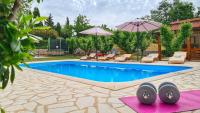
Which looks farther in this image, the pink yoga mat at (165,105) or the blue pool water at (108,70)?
the blue pool water at (108,70)

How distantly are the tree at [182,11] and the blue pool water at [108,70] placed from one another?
27835 millimetres

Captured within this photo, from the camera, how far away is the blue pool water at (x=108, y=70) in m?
12.0

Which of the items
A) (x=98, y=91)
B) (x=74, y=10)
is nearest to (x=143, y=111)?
(x=98, y=91)

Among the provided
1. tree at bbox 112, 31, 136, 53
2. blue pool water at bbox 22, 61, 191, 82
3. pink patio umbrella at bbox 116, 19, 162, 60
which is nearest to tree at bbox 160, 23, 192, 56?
pink patio umbrella at bbox 116, 19, 162, 60

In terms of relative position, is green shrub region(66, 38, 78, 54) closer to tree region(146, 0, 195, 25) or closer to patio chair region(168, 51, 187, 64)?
patio chair region(168, 51, 187, 64)

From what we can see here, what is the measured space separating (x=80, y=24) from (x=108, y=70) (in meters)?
25.5

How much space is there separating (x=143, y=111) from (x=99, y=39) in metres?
18.7

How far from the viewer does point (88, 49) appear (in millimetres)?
24891

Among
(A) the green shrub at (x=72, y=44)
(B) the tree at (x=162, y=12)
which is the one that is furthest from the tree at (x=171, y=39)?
(B) the tree at (x=162, y=12)

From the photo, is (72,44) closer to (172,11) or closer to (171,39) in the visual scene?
(171,39)

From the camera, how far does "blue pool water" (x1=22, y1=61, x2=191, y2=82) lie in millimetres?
12047

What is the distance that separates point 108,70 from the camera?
49.3 feet

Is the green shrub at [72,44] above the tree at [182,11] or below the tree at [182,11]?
below

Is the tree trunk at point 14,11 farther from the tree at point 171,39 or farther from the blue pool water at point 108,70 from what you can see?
the tree at point 171,39
